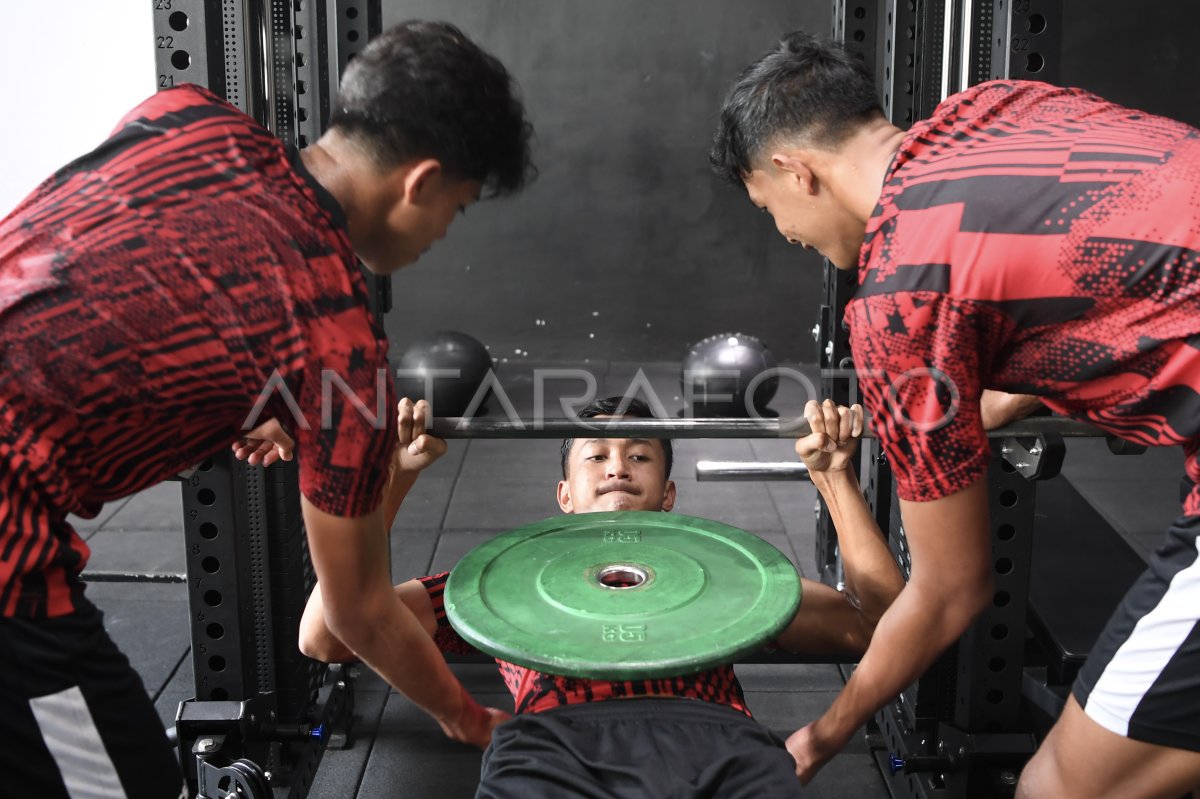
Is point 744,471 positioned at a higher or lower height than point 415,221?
lower

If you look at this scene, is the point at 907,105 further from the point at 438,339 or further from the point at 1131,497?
the point at 438,339

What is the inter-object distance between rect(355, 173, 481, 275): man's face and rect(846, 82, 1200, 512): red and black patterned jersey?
0.53m

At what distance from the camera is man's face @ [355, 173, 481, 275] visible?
1.31 m

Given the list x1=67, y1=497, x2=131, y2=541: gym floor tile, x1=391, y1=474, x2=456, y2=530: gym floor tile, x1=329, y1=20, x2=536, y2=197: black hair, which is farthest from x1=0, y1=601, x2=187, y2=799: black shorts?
x1=67, y1=497, x2=131, y2=541: gym floor tile

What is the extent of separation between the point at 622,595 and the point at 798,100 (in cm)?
81

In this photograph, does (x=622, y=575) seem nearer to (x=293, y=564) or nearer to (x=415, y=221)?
(x=415, y=221)

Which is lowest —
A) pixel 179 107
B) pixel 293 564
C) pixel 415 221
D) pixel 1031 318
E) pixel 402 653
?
pixel 293 564

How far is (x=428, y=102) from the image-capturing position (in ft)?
4.13

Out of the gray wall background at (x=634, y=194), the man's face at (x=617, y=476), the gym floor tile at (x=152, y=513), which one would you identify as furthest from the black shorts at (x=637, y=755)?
the gray wall background at (x=634, y=194)

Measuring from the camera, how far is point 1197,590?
4.20 ft

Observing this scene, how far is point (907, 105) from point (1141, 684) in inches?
66.4

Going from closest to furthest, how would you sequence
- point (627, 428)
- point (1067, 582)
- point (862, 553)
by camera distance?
1. point (627, 428)
2. point (862, 553)
3. point (1067, 582)

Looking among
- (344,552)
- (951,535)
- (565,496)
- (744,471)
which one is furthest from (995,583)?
(344,552)

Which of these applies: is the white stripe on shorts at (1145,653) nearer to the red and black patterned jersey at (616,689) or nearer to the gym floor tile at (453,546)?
the red and black patterned jersey at (616,689)
